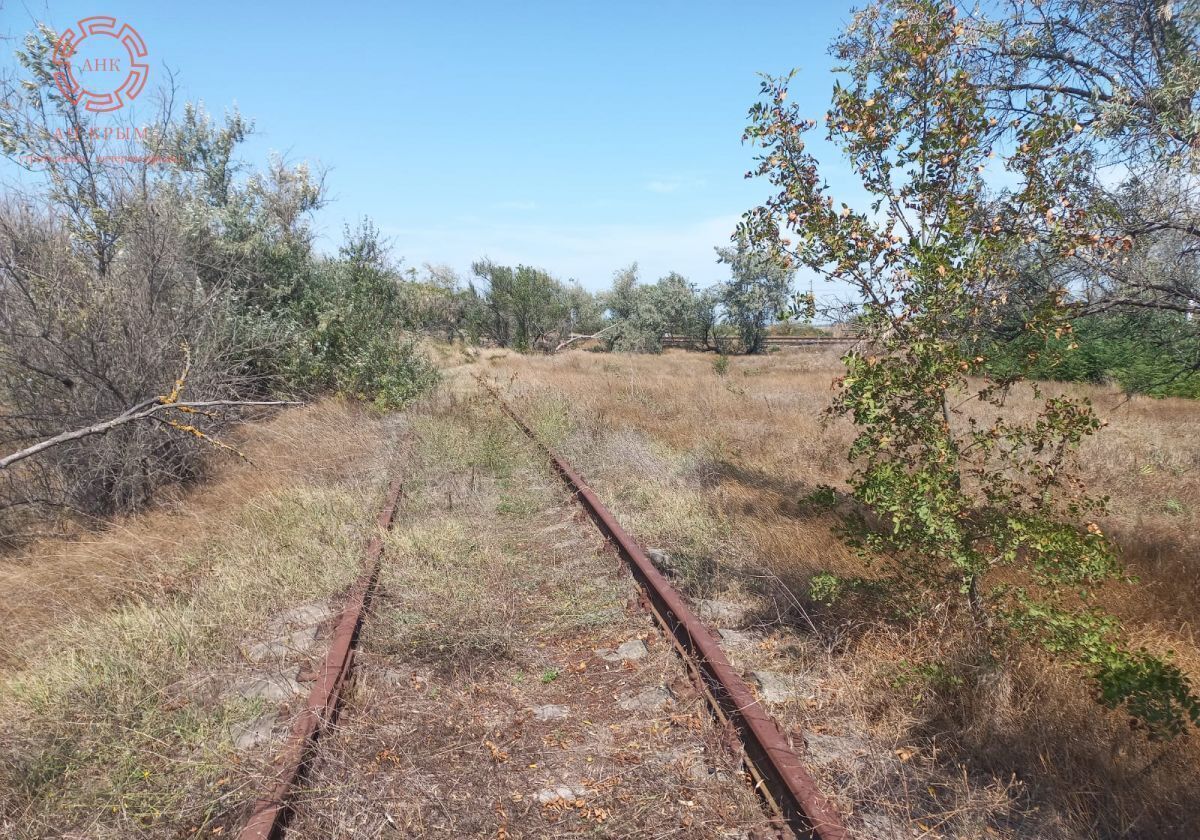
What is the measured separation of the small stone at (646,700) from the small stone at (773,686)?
0.52 meters

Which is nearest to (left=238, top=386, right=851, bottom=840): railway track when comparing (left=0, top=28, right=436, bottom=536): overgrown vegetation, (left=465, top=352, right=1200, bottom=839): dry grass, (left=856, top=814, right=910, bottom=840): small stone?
(left=856, top=814, right=910, bottom=840): small stone

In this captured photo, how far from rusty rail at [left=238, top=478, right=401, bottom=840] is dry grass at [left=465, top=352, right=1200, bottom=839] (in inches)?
91.1

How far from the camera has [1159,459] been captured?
→ 34.0 feet

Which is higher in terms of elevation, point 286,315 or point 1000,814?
point 286,315

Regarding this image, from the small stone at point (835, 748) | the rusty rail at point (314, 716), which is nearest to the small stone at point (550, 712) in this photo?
the rusty rail at point (314, 716)

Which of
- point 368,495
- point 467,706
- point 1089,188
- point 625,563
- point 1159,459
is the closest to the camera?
point 467,706

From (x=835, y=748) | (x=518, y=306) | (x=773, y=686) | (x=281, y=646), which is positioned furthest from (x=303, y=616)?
(x=518, y=306)

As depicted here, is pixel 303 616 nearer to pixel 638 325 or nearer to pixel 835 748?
pixel 835 748

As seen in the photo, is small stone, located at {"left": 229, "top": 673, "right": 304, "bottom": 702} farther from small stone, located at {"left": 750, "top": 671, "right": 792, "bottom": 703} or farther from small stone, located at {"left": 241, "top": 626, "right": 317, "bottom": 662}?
small stone, located at {"left": 750, "top": 671, "right": 792, "bottom": 703}

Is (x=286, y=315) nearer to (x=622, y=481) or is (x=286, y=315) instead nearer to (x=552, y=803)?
(x=622, y=481)

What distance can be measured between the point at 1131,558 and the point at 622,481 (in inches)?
200

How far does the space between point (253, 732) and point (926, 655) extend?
3.65 m

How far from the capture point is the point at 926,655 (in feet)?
12.8

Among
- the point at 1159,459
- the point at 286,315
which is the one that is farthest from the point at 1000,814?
the point at 286,315
